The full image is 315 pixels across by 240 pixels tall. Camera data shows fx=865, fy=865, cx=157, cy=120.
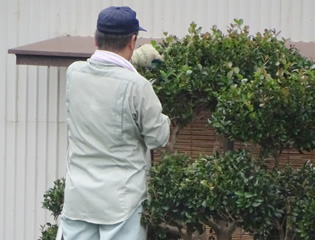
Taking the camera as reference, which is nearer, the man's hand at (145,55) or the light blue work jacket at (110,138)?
the light blue work jacket at (110,138)

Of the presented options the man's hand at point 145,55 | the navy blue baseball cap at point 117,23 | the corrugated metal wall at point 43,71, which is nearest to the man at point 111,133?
the navy blue baseball cap at point 117,23

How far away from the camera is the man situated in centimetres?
399

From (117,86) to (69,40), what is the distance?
2806 mm

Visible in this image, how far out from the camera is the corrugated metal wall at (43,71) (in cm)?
678

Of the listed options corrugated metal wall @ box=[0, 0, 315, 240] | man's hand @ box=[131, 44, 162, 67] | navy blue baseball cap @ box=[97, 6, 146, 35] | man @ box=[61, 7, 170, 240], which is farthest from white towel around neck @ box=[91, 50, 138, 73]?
corrugated metal wall @ box=[0, 0, 315, 240]

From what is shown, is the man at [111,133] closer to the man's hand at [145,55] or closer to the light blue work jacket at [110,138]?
the light blue work jacket at [110,138]

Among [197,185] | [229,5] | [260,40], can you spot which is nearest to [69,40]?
[229,5]

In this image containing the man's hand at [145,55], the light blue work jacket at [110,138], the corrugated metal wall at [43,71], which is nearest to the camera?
the light blue work jacket at [110,138]

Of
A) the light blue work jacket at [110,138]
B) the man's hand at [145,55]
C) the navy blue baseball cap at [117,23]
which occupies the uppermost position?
the navy blue baseball cap at [117,23]

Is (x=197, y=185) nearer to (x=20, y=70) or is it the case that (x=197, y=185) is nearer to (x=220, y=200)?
(x=220, y=200)

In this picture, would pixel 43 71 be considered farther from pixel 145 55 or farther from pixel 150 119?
pixel 150 119

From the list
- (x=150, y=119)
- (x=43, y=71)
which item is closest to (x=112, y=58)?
(x=150, y=119)

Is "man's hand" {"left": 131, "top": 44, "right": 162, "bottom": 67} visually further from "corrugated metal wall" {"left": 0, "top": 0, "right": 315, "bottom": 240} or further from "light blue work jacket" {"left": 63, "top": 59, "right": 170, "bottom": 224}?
"corrugated metal wall" {"left": 0, "top": 0, "right": 315, "bottom": 240}

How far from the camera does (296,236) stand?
435 centimetres
